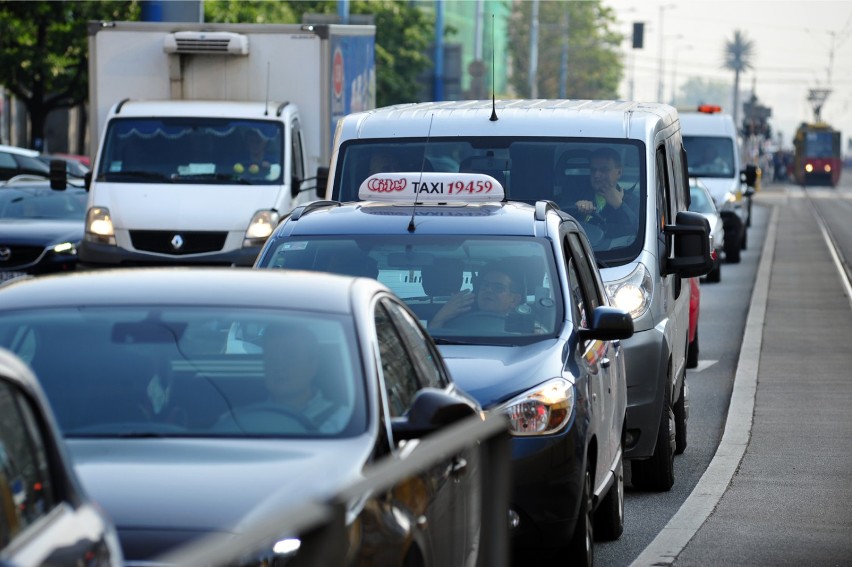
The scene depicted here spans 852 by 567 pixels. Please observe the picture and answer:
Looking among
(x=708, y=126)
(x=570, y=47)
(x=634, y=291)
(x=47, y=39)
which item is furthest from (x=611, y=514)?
(x=570, y=47)

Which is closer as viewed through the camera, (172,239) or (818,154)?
(172,239)

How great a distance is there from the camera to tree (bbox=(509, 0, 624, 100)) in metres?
118

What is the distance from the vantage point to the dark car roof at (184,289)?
5191 mm

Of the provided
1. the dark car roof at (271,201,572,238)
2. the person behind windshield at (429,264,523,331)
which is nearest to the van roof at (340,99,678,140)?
the dark car roof at (271,201,572,238)

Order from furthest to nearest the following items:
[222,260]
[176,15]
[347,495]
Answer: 1. [176,15]
2. [222,260]
3. [347,495]

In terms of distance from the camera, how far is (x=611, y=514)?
8102 mm

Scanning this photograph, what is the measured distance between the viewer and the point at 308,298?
17.3 feet

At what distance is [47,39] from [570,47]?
75906 mm

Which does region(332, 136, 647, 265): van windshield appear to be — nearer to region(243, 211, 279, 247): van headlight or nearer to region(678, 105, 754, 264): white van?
region(243, 211, 279, 247): van headlight


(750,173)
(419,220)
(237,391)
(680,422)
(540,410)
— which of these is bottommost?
(680,422)

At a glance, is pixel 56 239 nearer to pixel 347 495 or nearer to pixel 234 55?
pixel 234 55

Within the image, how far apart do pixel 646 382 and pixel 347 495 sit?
6.36 metres

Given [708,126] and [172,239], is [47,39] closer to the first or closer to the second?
[708,126]

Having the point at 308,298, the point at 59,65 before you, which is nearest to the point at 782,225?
the point at 59,65
